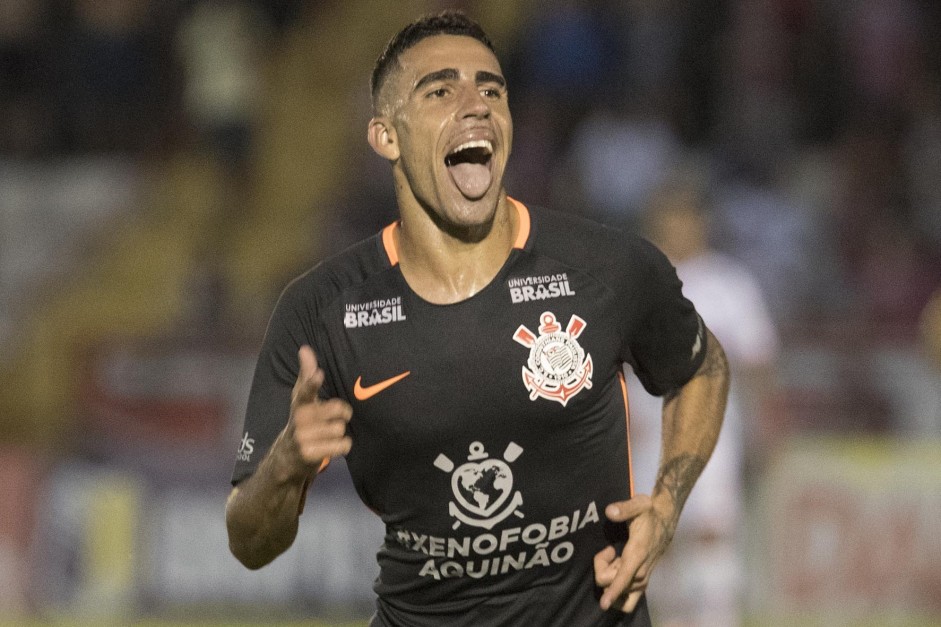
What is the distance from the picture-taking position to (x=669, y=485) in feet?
14.8

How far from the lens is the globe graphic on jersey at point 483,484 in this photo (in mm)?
4266

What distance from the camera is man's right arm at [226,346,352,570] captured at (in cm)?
381

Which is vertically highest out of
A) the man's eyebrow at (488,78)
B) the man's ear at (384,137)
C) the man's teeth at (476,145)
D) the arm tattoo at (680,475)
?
the man's eyebrow at (488,78)

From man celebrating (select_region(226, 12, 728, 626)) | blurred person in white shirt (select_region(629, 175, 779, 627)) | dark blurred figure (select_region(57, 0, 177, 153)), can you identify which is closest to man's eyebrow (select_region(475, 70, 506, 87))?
man celebrating (select_region(226, 12, 728, 626))

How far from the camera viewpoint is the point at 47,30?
535 inches

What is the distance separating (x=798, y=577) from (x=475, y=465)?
638cm

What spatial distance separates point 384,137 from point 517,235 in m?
0.52

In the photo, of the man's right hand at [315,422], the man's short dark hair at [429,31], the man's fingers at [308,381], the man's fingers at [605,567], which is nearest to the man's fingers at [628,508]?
the man's fingers at [605,567]

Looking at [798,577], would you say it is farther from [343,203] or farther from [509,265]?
[509,265]

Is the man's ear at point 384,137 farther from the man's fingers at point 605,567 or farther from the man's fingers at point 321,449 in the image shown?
the man's fingers at point 605,567

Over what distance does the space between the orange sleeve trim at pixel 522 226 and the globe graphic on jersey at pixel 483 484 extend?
67 cm

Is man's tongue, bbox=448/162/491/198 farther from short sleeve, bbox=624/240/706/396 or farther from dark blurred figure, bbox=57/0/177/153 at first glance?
dark blurred figure, bbox=57/0/177/153

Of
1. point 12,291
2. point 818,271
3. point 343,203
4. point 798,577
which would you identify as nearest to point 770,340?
point 798,577

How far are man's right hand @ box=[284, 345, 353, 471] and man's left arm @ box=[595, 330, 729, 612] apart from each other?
0.82 meters
